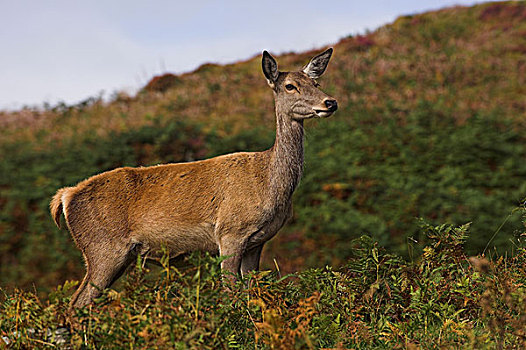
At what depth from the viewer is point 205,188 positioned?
5957 mm

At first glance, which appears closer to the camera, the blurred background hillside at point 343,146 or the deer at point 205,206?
the deer at point 205,206

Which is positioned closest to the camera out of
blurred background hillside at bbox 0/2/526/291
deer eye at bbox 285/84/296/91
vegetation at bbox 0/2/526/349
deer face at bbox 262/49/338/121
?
vegetation at bbox 0/2/526/349

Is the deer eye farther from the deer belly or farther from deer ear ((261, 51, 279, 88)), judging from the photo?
the deer belly

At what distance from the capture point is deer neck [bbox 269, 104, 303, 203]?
5.78 metres

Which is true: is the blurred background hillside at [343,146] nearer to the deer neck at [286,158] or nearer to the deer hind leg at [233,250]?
the deer neck at [286,158]

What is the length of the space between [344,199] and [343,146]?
2.57 meters

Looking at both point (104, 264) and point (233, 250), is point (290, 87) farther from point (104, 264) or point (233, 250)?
point (104, 264)

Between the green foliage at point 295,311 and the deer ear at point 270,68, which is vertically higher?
the deer ear at point 270,68

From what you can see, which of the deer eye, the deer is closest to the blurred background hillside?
the deer

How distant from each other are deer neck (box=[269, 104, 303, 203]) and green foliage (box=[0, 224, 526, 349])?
3.74ft

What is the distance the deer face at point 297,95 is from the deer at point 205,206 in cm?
1

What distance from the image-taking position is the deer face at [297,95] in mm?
5621

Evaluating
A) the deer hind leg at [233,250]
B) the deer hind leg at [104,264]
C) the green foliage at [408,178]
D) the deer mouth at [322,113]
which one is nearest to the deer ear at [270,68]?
the deer mouth at [322,113]

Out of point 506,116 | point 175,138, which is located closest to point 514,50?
point 506,116
